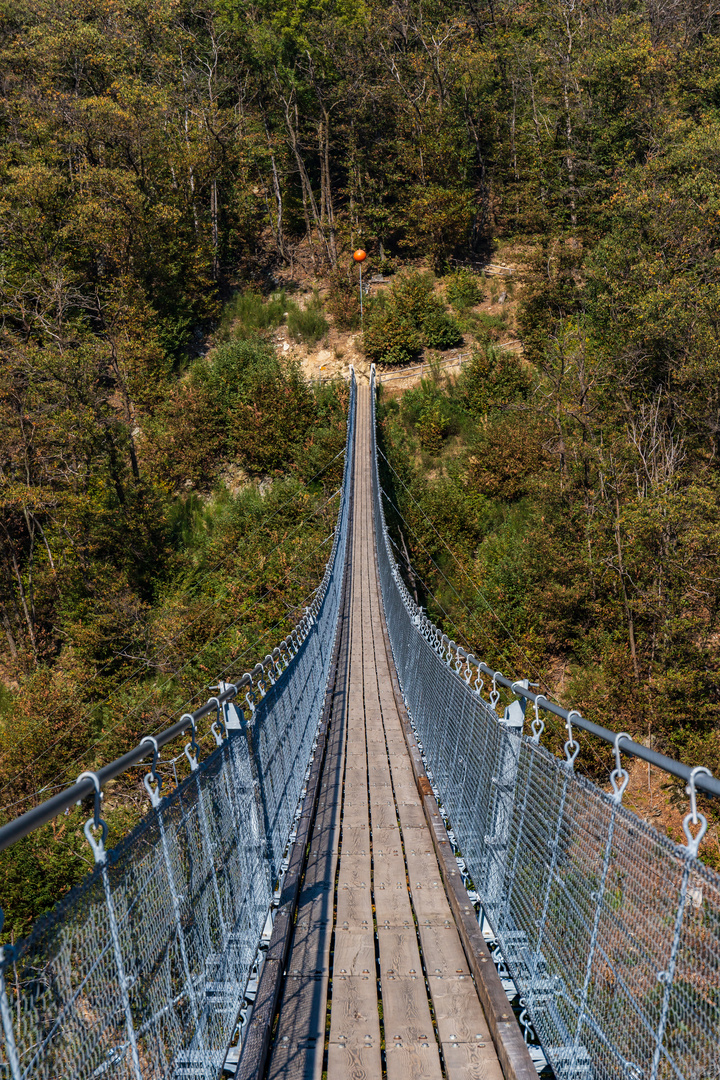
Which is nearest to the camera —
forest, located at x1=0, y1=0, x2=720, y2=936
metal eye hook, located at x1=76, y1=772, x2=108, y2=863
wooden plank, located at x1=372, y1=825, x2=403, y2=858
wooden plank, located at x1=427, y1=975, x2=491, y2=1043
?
metal eye hook, located at x1=76, y1=772, x2=108, y2=863

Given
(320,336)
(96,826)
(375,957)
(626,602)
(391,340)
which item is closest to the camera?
(96,826)

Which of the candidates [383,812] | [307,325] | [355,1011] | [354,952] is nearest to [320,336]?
[307,325]

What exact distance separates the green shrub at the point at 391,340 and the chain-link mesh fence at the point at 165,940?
2482 cm

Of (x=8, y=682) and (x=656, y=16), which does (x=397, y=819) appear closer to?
(x=8, y=682)

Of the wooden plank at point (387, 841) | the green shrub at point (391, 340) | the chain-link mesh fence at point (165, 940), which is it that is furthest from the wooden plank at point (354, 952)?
the green shrub at point (391, 340)

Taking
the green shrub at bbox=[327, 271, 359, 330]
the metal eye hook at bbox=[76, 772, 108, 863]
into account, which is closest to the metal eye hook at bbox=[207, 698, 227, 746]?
the metal eye hook at bbox=[76, 772, 108, 863]

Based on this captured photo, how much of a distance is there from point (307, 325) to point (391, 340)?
4.19 metres

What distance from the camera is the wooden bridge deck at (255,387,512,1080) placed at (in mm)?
2379

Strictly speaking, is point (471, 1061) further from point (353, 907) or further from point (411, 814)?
point (411, 814)

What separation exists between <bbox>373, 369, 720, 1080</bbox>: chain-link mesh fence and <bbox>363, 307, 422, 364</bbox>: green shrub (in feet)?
81.3

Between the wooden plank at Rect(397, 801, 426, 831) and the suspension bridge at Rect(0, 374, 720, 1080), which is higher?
the suspension bridge at Rect(0, 374, 720, 1080)

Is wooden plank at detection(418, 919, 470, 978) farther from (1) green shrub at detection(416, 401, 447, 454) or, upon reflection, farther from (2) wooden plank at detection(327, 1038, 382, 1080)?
(1) green shrub at detection(416, 401, 447, 454)

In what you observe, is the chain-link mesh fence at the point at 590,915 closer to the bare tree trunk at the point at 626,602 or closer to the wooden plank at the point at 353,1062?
the wooden plank at the point at 353,1062

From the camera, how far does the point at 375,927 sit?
126 inches
